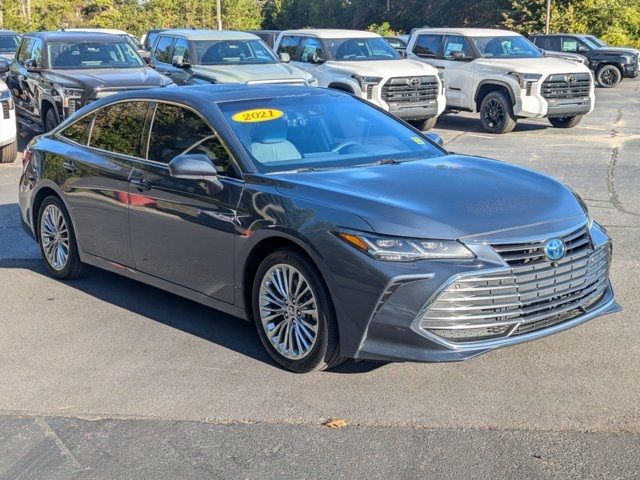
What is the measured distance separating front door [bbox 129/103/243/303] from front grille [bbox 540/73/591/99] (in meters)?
12.2

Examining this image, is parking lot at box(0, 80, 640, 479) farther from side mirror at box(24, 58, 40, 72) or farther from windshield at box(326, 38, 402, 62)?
windshield at box(326, 38, 402, 62)

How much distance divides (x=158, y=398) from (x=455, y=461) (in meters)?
1.75

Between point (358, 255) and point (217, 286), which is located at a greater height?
point (358, 255)

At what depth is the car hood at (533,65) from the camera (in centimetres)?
1723

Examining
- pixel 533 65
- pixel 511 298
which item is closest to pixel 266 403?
pixel 511 298

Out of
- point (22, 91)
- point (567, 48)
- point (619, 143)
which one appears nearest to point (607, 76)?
point (567, 48)

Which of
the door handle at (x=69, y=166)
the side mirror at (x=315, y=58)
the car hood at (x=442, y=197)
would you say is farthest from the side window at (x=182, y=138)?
the side mirror at (x=315, y=58)

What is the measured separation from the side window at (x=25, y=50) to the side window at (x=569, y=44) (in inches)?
783

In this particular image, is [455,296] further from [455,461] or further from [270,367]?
[270,367]

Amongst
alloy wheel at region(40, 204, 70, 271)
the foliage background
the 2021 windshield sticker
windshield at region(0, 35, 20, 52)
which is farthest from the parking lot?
the foliage background

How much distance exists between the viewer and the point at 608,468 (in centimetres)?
405

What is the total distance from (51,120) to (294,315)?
10631 millimetres

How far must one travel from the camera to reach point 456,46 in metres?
18.8

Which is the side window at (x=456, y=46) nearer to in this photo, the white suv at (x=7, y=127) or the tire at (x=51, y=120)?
the tire at (x=51, y=120)
